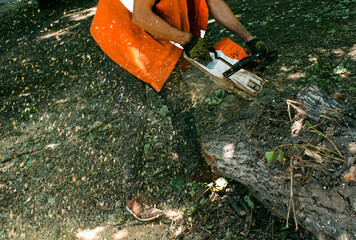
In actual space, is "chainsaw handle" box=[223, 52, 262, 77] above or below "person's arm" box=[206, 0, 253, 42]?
below

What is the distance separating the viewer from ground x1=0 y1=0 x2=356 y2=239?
98.4 inches

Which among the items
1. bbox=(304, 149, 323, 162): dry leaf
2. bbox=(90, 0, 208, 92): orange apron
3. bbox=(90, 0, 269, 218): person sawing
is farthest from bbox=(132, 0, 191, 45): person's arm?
bbox=(304, 149, 323, 162): dry leaf

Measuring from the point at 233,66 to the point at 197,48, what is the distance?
33cm

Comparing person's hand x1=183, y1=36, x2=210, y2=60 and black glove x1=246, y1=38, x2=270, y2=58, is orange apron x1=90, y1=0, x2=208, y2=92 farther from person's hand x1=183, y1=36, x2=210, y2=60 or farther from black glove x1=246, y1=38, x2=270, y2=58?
black glove x1=246, y1=38, x2=270, y2=58

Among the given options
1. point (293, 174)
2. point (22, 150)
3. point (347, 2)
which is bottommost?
point (22, 150)

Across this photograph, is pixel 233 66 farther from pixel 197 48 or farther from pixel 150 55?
pixel 150 55

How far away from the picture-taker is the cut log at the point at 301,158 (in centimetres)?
151

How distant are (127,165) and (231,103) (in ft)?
4.76

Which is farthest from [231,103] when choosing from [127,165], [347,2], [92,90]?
[347,2]

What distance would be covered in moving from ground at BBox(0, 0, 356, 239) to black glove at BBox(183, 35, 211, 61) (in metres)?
0.70

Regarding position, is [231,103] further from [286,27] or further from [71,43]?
[71,43]

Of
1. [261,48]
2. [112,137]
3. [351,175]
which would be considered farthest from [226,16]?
[112,137]

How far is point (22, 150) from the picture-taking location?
3922 mm

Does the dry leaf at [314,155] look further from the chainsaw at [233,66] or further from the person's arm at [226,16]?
the person's arm at [226,16]
